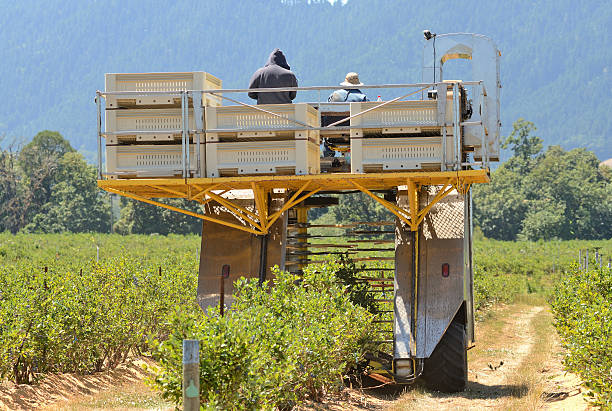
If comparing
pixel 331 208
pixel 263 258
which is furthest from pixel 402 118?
pixel 331 208

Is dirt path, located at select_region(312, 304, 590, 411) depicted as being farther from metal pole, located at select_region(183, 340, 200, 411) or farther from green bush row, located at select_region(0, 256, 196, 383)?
metal pole, located at select_region(183, 340, 200, 411)

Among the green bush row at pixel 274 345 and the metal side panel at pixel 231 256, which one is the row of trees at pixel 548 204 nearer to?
the metal side panel at pixel 231 256

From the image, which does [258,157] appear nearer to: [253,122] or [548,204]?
[253,122]

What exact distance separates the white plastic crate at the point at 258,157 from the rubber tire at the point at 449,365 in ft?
9.30

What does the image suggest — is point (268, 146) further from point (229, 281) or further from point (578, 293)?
point (578, 293)

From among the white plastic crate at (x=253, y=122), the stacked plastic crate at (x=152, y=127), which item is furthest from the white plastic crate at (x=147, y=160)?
the white plastic crate at (x=253, y=122)

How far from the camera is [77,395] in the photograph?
12.9m

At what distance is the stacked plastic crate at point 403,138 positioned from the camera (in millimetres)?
12102

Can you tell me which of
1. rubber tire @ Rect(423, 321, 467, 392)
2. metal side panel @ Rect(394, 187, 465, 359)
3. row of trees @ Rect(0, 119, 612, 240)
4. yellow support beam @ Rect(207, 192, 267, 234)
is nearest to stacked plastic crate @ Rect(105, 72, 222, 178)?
yellow support beam @ Rect(207, 192, 267, 234)

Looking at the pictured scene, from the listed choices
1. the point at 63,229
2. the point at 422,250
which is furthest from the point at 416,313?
the point at 63,229

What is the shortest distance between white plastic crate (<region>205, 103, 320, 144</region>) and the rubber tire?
10.4 feet

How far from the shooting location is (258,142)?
40.2 feet

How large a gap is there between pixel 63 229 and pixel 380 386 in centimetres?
8316

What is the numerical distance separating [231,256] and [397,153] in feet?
9.77
